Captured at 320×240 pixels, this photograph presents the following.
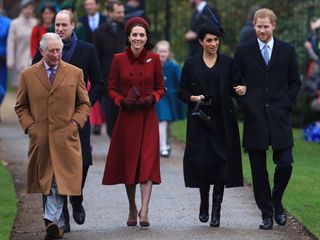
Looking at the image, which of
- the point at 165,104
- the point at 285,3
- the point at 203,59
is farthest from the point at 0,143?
the point at 203,59

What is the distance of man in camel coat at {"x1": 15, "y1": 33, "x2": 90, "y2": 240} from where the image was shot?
9891 mm

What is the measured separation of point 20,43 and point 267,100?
9.63 m

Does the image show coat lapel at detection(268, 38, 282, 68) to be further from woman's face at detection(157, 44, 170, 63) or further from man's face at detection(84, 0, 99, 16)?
man's face at detection(84, 0, 99, 16)

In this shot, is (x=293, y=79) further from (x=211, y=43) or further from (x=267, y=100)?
(x=211, y=43)

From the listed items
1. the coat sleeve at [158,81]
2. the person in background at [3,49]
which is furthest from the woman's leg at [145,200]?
the person in background at [3,49]

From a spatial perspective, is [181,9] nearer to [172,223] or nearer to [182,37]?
[182,37]

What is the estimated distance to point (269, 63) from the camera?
10609 mm

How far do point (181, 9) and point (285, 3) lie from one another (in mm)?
4378

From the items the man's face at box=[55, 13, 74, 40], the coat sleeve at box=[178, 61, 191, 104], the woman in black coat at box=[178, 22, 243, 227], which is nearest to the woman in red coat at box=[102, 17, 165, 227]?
the coat sleeve at box=[178, 61, 191, 104]

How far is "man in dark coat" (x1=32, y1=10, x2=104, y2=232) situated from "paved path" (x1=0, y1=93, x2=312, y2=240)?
23cm

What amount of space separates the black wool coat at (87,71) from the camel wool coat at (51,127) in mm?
518

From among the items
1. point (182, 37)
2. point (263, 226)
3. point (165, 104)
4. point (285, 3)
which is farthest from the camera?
point (182, 37)

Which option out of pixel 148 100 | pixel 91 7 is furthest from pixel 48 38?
pixel 91 7

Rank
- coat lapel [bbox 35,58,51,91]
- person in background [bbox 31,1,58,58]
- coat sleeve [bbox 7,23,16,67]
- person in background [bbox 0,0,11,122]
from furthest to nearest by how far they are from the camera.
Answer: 1. person in background [bbox 0,0,11,122]
2. coat sleeve [bbox 7,23,16,67]
3. person in background [bbox 31,1,58,58]
4. coat lapel [bbox 35,58,51,91]
